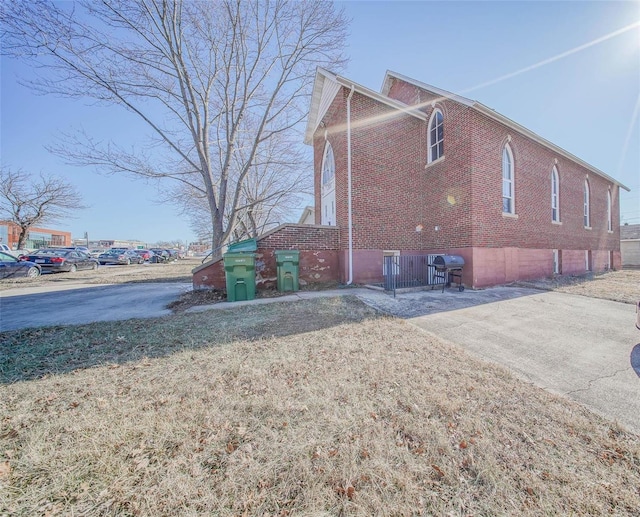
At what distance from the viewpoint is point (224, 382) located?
2.87m

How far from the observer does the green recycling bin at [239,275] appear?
7.41 metres

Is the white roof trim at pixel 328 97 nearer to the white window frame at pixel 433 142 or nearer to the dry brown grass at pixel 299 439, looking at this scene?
the white window frame at pixel 433 142

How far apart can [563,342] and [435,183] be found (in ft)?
24.5

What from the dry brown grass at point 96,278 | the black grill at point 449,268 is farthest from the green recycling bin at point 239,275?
the dry brown grass at point 96,278

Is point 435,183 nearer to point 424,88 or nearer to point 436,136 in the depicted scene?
point 436,136

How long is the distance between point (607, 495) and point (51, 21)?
15.9 meters

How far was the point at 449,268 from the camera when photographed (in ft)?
27.4

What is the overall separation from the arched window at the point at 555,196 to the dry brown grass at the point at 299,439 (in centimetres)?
1303

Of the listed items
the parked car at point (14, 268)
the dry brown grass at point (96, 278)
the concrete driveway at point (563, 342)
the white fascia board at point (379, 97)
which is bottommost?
the concrete driveway at point (563, 342)

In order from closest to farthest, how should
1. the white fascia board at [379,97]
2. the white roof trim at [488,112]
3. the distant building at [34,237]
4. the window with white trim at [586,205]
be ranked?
the white roof trim at [488,112]
the white fascia board at [379,97]
the window with white trim at [586,205]
the distant building at [34,237]

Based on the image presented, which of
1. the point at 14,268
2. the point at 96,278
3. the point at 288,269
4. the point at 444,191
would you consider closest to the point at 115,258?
the point at 14,268

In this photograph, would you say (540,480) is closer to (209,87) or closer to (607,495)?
(607,495)

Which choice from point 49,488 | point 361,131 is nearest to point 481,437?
point 49,488

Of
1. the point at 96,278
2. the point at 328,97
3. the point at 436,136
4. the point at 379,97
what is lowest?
the point at 96,278
